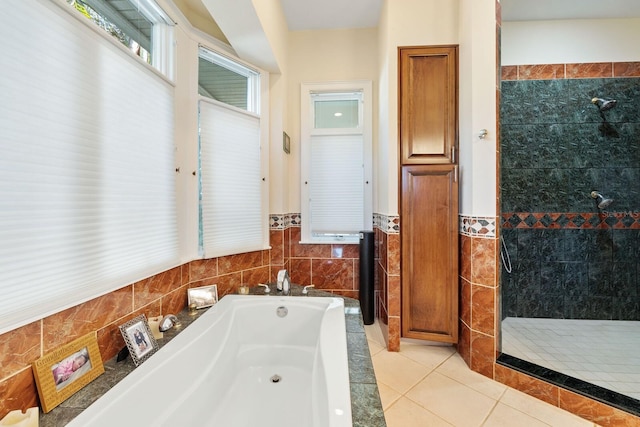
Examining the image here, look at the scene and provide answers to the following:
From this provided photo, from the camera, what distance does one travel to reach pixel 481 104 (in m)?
1.70

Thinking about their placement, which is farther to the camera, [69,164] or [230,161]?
[230,161]

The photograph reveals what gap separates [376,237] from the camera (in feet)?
7.88

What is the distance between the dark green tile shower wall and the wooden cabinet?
0.83 meters

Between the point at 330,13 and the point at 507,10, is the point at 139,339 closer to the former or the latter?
the point at 330,13

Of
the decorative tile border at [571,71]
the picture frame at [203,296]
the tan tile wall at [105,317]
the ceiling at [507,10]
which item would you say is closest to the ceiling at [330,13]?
the ceiling at [507,10]

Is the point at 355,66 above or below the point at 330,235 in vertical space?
above

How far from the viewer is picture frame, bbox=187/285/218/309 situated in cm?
168

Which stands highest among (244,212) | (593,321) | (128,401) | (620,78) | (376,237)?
(620,78)

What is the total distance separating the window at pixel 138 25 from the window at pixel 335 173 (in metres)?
1.27

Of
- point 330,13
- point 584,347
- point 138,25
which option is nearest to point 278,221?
point 138,25

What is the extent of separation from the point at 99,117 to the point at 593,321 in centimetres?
397

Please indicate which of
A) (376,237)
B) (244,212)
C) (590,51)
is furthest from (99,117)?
(590,51)

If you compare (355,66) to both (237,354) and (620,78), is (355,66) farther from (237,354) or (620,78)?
(237,354)

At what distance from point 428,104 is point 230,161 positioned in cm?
170
